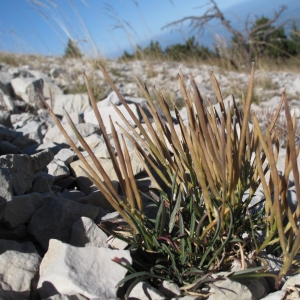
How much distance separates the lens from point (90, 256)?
98 cm

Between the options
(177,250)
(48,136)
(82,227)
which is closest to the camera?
(177,250)

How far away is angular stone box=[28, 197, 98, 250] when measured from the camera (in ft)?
3.89

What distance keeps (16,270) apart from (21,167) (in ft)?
1.81

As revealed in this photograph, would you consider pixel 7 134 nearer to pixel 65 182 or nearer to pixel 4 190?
pixel 65 182

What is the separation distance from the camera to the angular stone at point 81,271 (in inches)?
35.5

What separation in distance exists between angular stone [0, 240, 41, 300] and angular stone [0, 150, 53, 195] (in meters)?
0.32

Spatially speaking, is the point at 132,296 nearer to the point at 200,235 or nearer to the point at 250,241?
the point at 200,235

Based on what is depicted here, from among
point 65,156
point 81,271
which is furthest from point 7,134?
point 81,271

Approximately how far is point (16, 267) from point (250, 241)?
701mm

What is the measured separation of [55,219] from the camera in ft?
3.98

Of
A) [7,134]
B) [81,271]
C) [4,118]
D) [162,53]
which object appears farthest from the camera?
[162,53]

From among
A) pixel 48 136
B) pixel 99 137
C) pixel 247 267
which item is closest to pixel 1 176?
pixel 247 267

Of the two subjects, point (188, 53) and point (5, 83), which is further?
point (188, 53)

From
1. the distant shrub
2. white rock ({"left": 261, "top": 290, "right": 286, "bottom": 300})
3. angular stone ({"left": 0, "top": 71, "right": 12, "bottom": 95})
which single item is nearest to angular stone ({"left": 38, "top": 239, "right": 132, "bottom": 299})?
white rock ({"left": 261, "top": 290, "right": 286, "bottom": 300})
